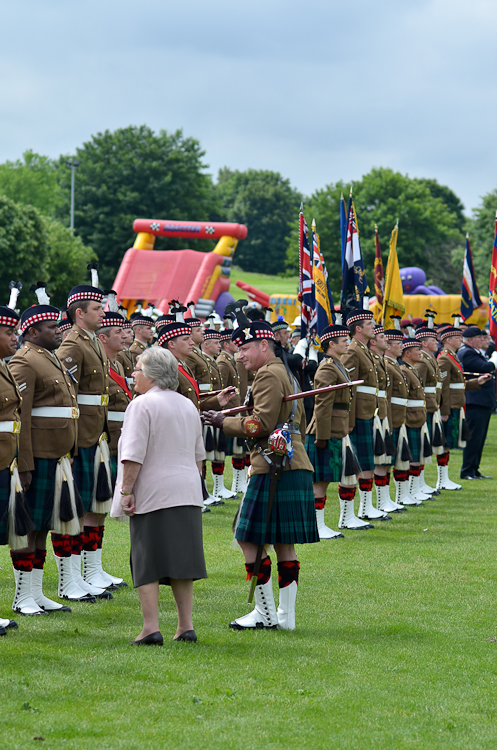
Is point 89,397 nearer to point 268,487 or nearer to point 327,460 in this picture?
point 268,487

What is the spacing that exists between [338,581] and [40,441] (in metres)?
2.79

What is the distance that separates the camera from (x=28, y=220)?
41.4 meters

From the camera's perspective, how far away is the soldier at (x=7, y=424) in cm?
589

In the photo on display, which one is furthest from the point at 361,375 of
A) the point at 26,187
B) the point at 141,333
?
the point at 26,187

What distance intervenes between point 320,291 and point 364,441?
2.73 metres

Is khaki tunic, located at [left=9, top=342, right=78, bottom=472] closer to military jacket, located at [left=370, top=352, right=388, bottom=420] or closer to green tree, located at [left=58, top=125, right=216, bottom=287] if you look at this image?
military jacket, located at [left=370, top=352, right=388, bottom=420]

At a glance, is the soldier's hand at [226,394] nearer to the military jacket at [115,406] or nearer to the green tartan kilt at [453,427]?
the military jacket at [115,406]

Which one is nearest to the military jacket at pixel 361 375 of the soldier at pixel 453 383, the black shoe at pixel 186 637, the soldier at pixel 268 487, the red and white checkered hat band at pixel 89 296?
the soldier at pixel 453 383

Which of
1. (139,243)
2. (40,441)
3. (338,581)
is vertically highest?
(139,243)

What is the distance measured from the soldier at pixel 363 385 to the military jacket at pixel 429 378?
2.48 m

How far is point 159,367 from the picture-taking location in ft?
18.4

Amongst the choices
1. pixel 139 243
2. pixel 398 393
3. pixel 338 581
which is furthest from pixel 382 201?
pixel 338 581

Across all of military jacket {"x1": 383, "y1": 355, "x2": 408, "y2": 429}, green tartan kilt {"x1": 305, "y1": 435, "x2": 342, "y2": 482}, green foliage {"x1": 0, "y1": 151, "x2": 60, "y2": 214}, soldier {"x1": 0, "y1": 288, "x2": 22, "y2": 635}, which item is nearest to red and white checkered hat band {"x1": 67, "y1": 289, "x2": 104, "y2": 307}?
soldier {"x1": 0, "y1": 288, "x2": 22, "y2": 635}

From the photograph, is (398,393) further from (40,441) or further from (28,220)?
(28,220)
